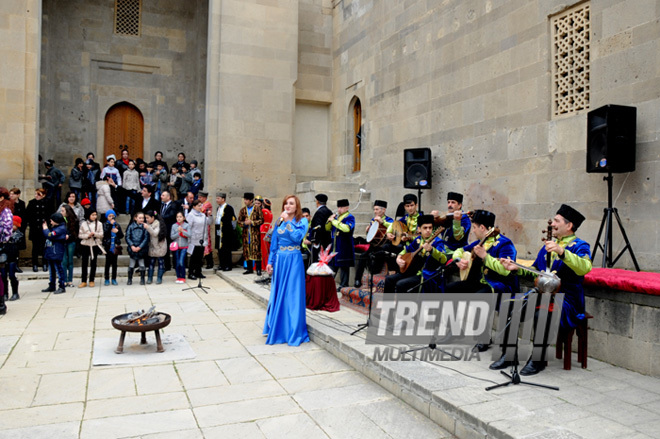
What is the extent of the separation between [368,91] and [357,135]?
1.52 metres

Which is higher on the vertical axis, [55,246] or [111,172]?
[111,172]

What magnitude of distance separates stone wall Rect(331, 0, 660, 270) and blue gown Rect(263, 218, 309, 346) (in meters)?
3.83

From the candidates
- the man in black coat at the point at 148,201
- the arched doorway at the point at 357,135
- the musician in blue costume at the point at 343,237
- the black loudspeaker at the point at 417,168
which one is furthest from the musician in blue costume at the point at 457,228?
the arched doorway at the point at 357,135

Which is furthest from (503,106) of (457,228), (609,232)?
(609,232)

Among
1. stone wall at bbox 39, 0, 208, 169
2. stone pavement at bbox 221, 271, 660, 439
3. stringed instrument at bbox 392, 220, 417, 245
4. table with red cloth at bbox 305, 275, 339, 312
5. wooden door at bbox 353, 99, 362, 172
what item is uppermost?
→ stone wall at bbox 39, 0, 208, 169

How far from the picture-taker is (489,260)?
16.2 ft

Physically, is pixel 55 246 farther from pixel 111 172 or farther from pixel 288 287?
pixel 288 287

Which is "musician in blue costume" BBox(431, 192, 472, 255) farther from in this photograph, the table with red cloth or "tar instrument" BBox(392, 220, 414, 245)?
the table with red cloth

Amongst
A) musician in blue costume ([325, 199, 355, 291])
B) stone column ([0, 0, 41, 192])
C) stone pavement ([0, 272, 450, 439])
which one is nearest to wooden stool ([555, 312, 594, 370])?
stone pavement ([0, 272, 450, 439])

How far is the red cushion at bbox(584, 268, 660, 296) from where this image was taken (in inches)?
176

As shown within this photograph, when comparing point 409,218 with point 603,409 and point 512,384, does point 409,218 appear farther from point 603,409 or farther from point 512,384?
point 603,409

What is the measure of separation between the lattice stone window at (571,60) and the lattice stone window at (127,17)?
1312cm

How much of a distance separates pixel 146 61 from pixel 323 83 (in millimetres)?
5852

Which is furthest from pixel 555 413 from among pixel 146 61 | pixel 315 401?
pixel 146 61
